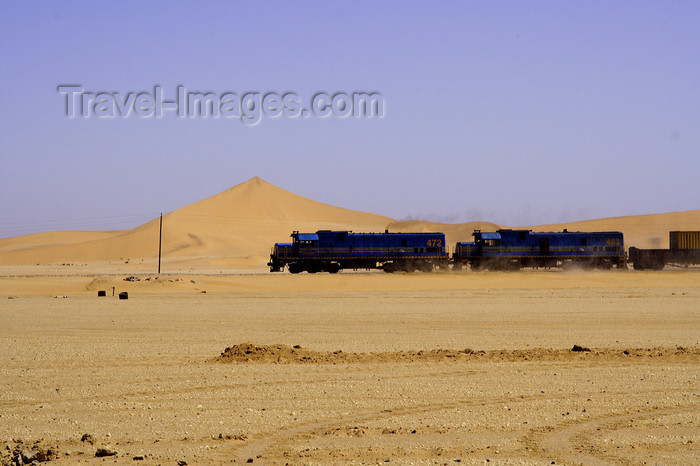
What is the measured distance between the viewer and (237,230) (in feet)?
456

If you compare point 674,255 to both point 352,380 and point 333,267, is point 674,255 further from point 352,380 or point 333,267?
point 352,380

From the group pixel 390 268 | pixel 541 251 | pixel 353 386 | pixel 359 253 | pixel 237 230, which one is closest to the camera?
pixel 353 386

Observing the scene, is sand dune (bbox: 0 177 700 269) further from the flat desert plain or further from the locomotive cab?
the flat desert plain

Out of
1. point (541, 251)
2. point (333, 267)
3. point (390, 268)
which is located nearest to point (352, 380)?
point (333, 267)

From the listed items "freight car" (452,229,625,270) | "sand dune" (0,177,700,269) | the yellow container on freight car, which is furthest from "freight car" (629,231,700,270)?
"sand dune" (0,177,700,269)

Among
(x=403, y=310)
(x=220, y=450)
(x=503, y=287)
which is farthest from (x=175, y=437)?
(x=503, y=287)

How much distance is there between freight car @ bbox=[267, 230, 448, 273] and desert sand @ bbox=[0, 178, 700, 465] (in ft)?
76.7

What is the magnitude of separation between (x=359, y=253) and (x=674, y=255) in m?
26.0

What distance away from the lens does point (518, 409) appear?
11.2m

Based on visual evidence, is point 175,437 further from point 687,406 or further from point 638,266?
point 638,266

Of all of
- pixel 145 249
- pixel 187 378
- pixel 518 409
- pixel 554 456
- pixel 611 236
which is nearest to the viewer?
pixel 554 456

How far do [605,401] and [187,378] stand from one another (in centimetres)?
763

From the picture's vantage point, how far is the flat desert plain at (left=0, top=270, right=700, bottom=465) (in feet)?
30.5

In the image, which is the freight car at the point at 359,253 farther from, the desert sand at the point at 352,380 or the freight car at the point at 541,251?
the desert sand at the point at 352,380
